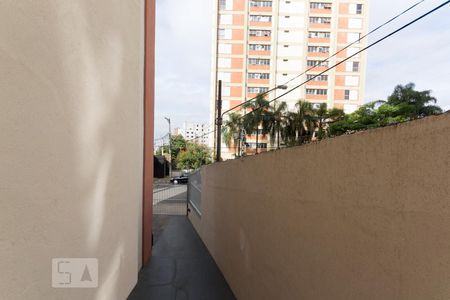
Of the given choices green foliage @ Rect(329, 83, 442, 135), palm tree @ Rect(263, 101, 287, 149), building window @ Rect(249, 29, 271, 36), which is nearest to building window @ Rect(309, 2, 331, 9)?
building window @ Rect(249, 29, 271, 36)

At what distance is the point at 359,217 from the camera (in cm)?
235

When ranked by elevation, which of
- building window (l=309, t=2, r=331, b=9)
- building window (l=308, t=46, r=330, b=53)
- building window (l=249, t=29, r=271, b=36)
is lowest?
building window (l=308, t=46, r=330, b=53)

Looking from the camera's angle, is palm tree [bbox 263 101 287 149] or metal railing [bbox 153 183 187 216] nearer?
metal railing [bbox 153 183 187 216]

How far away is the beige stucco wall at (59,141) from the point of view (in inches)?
85.7

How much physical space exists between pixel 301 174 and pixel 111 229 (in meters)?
2.75

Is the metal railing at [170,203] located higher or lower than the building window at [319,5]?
lower

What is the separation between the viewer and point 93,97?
373 cm

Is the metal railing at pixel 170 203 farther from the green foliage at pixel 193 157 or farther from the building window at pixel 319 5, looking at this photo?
the building window at pixel 319 5

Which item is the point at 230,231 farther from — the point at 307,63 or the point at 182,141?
the point at 182,141

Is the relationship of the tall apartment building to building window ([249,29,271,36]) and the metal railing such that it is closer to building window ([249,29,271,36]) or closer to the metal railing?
building window ([249,29,271,36])

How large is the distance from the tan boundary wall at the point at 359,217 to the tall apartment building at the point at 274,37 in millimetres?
56180

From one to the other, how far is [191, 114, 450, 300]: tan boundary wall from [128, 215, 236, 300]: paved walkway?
2.56 meters

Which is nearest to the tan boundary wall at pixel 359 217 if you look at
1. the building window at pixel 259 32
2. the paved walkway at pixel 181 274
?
the paved walkway at pixel 181 274

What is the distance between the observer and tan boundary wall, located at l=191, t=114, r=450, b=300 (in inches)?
67.1
